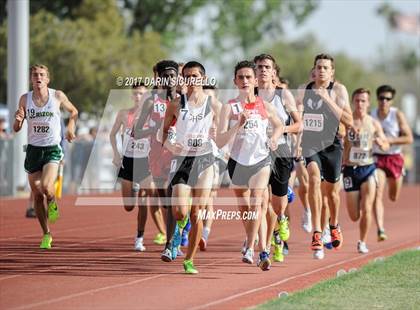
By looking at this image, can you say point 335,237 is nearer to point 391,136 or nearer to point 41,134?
point 391,136

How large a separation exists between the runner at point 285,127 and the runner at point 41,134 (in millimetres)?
3052

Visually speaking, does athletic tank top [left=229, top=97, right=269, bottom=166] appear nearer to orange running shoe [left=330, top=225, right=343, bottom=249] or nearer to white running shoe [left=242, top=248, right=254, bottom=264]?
white running shoe [left=242, top=248, right=254, bottom=264]

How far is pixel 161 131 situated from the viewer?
1348 cm

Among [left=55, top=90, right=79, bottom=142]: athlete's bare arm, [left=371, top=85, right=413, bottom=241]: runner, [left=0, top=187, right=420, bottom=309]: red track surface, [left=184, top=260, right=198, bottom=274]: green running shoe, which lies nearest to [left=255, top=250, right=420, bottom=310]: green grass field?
[left=0, top=187, right=420, bottom=309]: red track surface

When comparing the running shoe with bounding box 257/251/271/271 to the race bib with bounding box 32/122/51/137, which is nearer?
the running shoe with bounding box 257/251/271/271

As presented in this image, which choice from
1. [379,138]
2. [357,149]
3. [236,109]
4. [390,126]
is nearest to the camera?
[236,109]

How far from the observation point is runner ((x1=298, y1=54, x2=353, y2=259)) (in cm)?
1408

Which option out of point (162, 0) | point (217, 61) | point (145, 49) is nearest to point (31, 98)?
point (145, 49)

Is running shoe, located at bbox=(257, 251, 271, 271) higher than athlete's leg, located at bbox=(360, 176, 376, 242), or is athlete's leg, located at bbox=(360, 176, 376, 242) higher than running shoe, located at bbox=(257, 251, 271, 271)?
athlete's leg, located at bbox=(360, 176, 376, 242)

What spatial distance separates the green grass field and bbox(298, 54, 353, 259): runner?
3.46 feet

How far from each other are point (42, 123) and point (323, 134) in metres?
3.75

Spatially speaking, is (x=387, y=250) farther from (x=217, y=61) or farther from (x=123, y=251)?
(x=217, y=61)

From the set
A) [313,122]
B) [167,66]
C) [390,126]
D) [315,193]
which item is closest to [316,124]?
[313,122]

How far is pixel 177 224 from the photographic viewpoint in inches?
499
